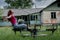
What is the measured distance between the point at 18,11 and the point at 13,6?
13303 millimetres

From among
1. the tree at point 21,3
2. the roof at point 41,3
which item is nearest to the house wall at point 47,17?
the roof at point 41,3

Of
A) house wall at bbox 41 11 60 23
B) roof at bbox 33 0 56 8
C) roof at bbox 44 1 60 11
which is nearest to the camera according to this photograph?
house wall at bbox 41 11 60 23

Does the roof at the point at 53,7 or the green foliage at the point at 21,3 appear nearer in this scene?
the roof at the point at 53,7

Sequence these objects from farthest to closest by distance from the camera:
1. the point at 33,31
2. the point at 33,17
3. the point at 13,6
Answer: the point at 13,6, the point at 33,17, the point at 33,31

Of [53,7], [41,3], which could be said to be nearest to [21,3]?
[41,3]

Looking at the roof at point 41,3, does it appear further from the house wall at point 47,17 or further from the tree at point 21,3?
the house wall at point 47,17

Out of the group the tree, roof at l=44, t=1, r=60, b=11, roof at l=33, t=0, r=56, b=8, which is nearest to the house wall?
roof at l=44, t=1, r=60, b=11

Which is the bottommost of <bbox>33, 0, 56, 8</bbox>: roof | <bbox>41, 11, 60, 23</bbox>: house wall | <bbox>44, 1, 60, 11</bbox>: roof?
<bbox>41, 11, 60, 23</bbox>: house wall

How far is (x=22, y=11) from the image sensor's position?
56250 mm

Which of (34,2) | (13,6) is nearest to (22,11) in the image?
(13,6)

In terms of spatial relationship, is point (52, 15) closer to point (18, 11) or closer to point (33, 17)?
point (33, 17)

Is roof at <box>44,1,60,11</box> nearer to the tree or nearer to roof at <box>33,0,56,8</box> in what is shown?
roof at <box>33,0,56,8</box>

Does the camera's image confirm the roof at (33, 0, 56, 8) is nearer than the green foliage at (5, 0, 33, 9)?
Yes

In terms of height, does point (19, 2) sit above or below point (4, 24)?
above
